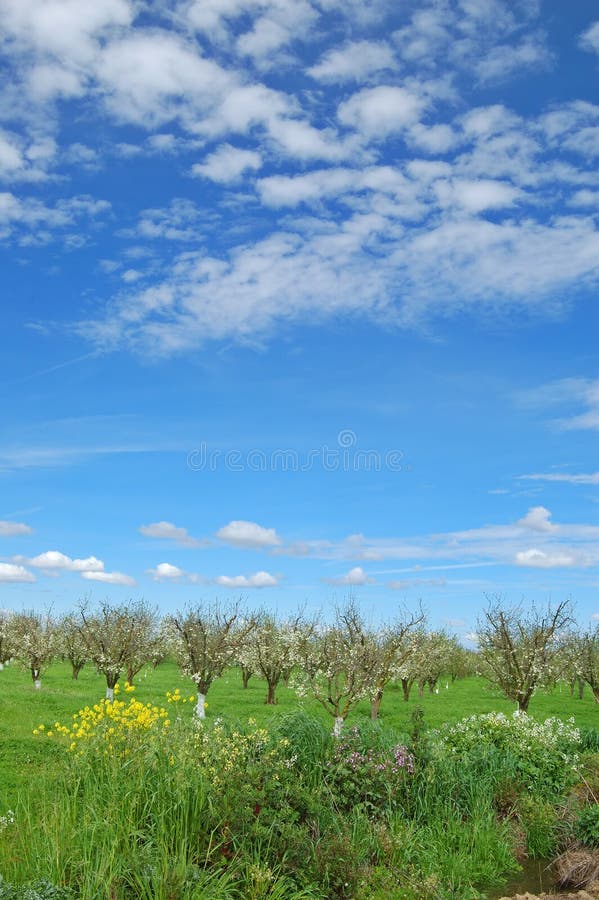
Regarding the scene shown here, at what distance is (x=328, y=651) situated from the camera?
95.5 ft

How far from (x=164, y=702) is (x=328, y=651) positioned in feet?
29.0

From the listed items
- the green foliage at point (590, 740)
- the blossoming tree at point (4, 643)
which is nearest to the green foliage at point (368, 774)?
the green foliage at point (590, 740)

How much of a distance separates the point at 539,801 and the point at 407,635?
893 inches

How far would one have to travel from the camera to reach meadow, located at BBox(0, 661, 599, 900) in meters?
6.94

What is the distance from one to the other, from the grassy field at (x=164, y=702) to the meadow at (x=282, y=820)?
1.73 meters

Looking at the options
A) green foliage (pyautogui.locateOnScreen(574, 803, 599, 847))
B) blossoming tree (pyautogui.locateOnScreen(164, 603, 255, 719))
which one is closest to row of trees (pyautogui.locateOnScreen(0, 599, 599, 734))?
blossoming tree (pyautogui.locateOnScreen(164, 603, 255, 719))

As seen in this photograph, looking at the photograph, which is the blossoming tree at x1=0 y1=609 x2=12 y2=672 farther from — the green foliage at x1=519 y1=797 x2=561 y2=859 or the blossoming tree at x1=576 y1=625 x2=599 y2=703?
the green foliage at x1=519 y1=797 x2=561 y2=859

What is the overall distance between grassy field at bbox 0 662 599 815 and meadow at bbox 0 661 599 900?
68.1 inches

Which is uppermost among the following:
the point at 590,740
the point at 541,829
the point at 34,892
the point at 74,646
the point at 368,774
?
the point at 74,646

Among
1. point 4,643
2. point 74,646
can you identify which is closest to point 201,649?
point 74,646

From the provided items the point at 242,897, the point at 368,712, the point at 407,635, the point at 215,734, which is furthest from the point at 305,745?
the point at 407,635

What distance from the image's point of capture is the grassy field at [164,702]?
1600 cm

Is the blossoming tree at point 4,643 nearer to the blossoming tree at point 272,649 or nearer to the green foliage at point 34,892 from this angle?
the blossoming tree at point 272,649

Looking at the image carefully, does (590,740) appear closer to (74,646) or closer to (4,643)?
(74,646)
